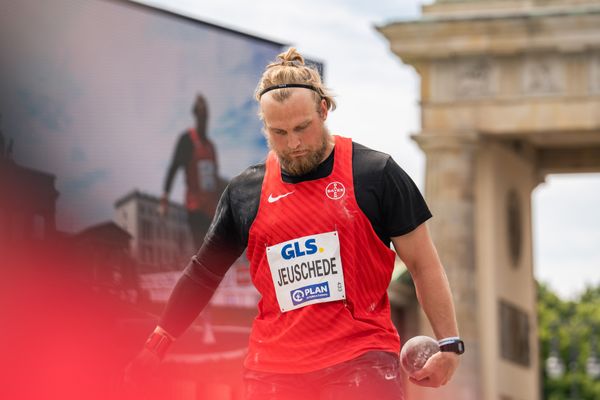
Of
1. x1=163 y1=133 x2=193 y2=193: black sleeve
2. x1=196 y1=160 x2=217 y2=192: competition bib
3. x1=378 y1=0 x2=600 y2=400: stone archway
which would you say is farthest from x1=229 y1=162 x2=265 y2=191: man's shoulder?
x1=378 y1=0 x2=600 y2=400: stone archway

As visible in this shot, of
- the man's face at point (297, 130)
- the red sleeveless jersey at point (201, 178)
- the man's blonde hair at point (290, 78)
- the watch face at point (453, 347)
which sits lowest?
the watch face at point (453, 347)

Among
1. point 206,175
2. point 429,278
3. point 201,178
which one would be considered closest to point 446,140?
point 206,175

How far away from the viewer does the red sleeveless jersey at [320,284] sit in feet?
16.3

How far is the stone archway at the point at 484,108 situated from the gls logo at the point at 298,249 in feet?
75.2

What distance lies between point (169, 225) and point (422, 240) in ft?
28.9

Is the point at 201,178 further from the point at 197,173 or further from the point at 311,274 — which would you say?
the point at 311,274

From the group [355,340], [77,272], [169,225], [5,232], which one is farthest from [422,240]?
[169,225]

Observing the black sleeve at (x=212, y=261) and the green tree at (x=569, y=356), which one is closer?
the black sleeve at (x=212, y=261)

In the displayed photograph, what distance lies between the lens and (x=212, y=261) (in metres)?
5.43

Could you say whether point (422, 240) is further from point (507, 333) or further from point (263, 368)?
point (507, 333)

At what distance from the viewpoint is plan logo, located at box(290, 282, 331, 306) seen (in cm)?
502

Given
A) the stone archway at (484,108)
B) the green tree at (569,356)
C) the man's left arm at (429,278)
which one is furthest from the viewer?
the green tree at (569,356)

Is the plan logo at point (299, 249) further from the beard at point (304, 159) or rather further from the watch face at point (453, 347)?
the watch face at point (453, 347)

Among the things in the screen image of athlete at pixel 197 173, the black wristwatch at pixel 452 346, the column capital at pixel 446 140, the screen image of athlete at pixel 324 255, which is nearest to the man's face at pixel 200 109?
the screen image of athlete at pixel 197 173
